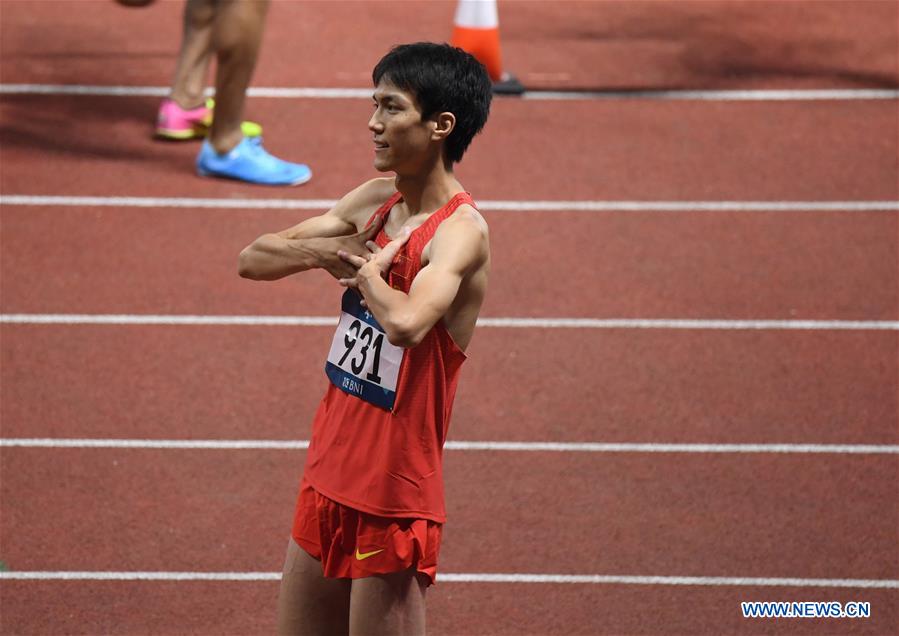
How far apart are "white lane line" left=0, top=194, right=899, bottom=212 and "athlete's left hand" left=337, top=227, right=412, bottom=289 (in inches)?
161

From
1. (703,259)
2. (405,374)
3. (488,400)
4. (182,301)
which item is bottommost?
(405,374)

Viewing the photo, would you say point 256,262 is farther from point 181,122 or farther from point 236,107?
point 181,122

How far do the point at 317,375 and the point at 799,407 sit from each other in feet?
Result: 6.20

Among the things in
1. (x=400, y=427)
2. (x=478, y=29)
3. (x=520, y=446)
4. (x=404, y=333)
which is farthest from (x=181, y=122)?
(x=404, y=333)

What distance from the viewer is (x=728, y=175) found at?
23.9 feet

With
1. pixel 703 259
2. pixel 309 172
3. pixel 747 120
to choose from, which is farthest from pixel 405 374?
pixel 747 120

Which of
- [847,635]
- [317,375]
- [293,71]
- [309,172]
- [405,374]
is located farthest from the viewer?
[293,71]

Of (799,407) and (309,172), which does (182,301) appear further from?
(799,407)

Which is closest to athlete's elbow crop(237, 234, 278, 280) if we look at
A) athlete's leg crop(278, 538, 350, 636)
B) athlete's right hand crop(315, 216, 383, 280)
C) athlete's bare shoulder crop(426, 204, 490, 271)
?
athlete's right hand crop(315, 216, 383, 280)

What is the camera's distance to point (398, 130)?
281 centimetres

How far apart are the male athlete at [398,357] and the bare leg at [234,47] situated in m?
4.09

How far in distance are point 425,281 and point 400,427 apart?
337 mm

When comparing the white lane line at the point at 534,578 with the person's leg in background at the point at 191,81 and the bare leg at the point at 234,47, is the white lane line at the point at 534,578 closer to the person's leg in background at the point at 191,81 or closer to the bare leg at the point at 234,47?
the bare leg at the point at 234,47

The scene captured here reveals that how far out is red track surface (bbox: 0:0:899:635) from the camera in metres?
4.47
